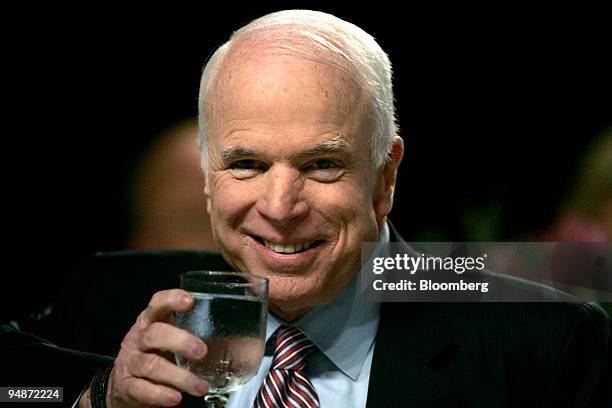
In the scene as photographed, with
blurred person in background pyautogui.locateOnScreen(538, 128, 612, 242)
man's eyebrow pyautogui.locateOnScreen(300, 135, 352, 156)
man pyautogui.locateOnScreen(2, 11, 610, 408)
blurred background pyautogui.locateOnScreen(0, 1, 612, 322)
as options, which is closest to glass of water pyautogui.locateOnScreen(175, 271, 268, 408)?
man pyautogui.locateOnScreen(2, 11, 610, 408)

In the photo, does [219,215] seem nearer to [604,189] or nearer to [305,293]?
[305,293]

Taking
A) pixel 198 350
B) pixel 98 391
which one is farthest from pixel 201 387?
pixel 98 391

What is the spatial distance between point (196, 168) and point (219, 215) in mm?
994

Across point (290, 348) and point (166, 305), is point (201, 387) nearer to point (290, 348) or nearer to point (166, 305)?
point (166, 305)

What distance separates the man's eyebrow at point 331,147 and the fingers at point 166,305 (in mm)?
496

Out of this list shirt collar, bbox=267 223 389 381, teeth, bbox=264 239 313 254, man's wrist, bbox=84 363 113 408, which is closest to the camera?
man's wrist, bbox=84 363 113 408

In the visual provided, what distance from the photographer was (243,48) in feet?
6.77

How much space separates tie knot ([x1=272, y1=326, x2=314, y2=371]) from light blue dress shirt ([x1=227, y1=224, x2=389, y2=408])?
2 cm

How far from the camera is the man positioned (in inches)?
76.5

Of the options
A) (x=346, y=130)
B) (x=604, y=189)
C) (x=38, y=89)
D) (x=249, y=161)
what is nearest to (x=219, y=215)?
(x=249, y=161)

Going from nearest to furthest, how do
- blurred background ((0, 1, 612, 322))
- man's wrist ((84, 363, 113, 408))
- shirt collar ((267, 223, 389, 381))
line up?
man's wrist ((84, 363, 113, 408)) → shirt collar ((267, 223, 389, 381)) → blurred background ((0, 1, 612, 322))

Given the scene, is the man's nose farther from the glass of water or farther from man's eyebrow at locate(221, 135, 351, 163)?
the glass of water

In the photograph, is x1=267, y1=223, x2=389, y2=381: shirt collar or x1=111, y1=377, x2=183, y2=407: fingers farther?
x1=267, y1=223, x2=389, y2=381: shirt collar

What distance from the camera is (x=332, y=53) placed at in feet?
6.59
